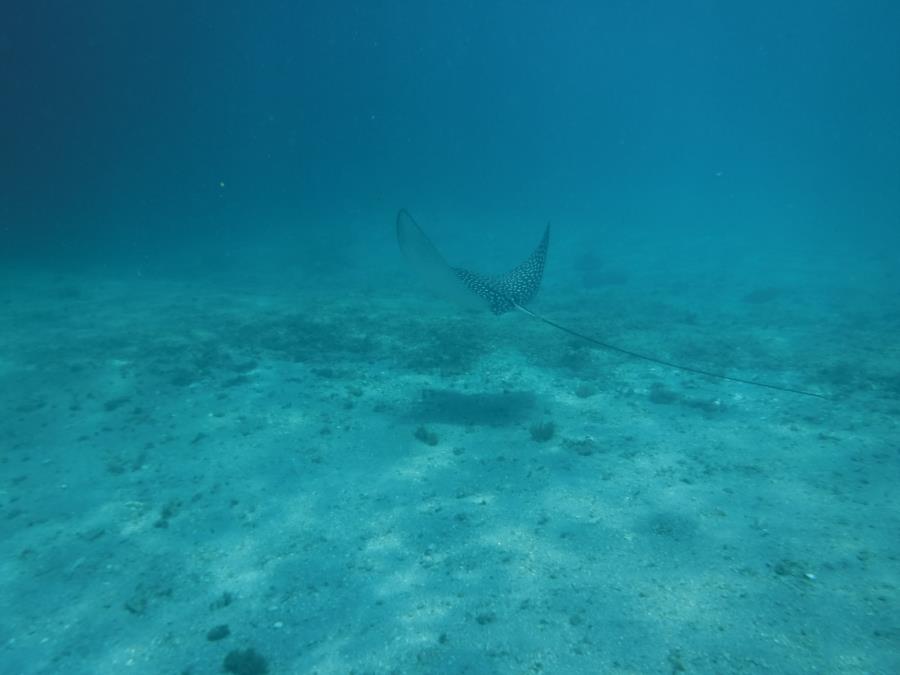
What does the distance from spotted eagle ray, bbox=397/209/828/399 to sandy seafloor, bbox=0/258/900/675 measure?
1332 millimetres

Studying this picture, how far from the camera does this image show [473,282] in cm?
880

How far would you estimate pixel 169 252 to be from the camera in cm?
3234

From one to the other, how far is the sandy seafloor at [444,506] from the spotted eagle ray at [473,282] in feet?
4.37

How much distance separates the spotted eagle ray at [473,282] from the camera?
675 cm

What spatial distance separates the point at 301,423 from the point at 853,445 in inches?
345

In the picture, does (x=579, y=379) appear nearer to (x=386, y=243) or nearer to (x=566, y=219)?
(x=386, y=243)

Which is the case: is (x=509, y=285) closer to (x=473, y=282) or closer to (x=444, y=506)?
(x=473, y=282)

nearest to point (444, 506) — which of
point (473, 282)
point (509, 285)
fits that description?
point (473, 282)

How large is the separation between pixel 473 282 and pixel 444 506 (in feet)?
15.2

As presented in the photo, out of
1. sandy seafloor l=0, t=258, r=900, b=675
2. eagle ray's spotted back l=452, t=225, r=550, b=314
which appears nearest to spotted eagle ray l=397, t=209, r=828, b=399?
eagle ray's spotted back l=452, t=225, r=550, b=314

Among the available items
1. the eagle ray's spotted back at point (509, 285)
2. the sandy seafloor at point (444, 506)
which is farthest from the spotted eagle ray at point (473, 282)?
the sandy seafloor at point (444, 506)

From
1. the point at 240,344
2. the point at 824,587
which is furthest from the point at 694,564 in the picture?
the point at 240,344

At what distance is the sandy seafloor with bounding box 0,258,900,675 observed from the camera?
3.71 metres

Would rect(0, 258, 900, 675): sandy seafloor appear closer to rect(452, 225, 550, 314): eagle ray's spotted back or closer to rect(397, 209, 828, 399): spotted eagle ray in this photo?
rect(397, 209, 828, 399): spotted eagle ray
